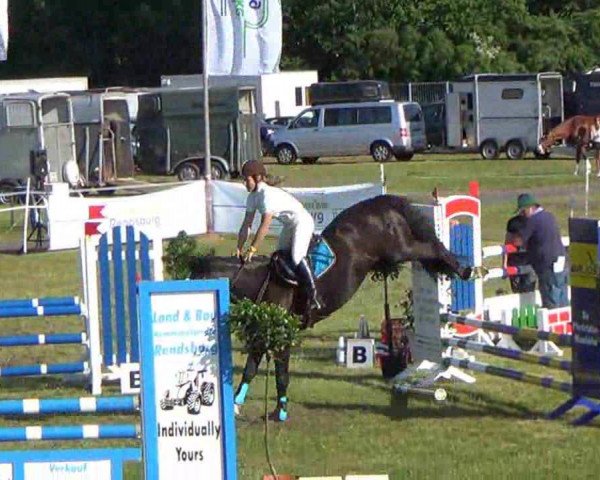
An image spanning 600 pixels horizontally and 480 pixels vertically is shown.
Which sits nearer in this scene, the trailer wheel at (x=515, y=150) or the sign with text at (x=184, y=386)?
the sign with text at (x=184, y=386)

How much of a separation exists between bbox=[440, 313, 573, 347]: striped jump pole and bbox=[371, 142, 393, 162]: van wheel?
33.7 meters

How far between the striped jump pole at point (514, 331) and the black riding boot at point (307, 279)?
1.22 metres

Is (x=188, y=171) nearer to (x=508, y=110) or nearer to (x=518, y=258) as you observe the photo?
(x=508, y=110)

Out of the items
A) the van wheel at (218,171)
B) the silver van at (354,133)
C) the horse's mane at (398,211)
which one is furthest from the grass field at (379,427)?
the silver van at (354,133)

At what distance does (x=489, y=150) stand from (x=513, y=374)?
35.5m

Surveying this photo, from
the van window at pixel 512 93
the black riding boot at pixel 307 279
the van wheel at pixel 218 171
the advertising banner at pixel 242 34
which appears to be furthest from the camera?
the van window at pixel 512 93

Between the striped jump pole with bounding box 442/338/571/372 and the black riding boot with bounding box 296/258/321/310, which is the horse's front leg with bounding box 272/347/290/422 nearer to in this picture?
the black riding boot with bounding box 296/258/321/310

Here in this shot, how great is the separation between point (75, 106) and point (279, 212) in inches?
1070

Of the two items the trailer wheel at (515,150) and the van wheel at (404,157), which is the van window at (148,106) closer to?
the van wheel at (404,157)

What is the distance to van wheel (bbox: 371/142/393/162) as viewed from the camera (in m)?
46.5

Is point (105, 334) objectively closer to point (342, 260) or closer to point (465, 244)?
point (342, 260)

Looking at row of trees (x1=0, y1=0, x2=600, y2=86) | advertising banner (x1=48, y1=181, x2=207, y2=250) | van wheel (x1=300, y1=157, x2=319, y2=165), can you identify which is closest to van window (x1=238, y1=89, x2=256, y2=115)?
van wheel (x1=300, y1=157, x2=319, y2=165)

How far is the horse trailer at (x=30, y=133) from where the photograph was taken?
119ft

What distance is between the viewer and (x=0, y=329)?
18.2 metres
